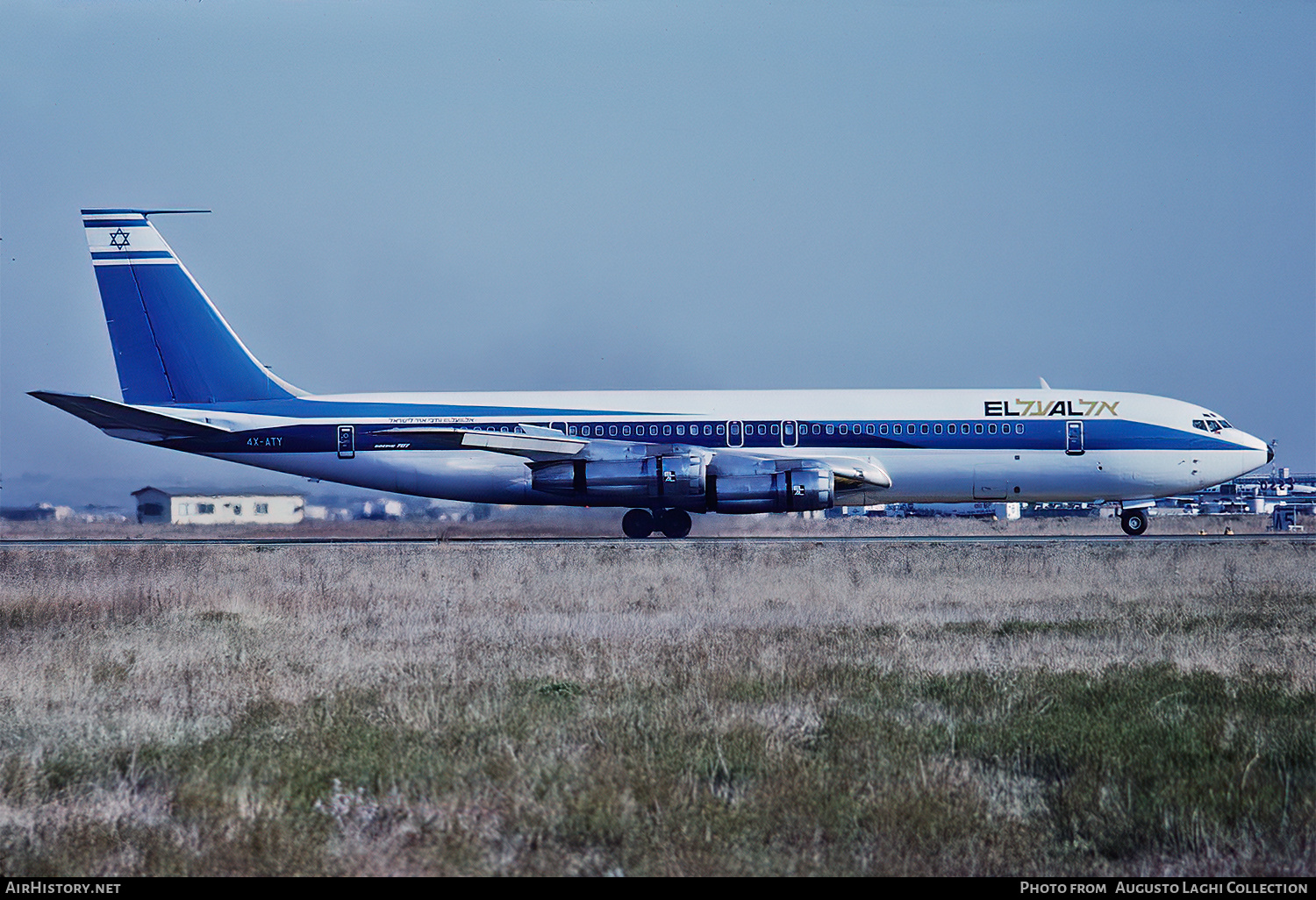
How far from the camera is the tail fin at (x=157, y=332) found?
117 ft

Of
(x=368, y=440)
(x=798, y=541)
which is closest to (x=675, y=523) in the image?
(x=798, y=541)

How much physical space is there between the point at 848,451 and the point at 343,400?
1451 cm

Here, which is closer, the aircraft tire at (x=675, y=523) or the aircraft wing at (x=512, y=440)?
the aircraft wing at (x=512, y=440)

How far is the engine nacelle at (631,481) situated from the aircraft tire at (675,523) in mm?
1614

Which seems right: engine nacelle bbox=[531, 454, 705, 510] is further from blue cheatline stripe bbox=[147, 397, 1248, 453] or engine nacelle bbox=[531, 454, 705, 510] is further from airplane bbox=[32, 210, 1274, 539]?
blue cheatline stripe bbox=[147, 397, 1248, 453]

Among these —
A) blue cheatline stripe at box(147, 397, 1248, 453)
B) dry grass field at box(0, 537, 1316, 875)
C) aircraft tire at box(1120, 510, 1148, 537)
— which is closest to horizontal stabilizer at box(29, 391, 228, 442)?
blue cheatline stripe at box(147, 397, 1248, 453)

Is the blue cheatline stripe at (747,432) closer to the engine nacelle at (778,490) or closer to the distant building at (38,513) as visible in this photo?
the engine nacelle at (778,490)

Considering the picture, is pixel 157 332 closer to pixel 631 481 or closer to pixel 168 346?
pixel 168 346

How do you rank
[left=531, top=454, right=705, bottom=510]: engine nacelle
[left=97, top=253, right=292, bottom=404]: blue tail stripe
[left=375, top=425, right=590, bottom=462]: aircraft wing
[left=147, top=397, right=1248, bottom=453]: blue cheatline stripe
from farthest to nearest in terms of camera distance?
Answer: [left=97, top=253, right=292, bottom=404]: blue tail stripe
[left=147, top=397, right=1248, bottom=453]: blue cheatline stripe
[left=375, top=425, right=590, bottom=462]: aircraft wing
[left=531, top=454, right=705, bottom=510]: engine nacelle

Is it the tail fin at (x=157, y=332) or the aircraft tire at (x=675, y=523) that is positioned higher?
the tail fin at (x=157, y=332)

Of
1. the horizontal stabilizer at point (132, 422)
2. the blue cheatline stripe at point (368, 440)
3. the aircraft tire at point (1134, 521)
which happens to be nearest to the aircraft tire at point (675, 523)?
the blue cheatline stripe at point (368, 440)

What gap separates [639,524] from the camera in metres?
35.4

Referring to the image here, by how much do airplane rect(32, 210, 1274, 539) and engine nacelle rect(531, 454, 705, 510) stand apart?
5cm

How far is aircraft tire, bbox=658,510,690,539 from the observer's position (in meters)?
35.5
